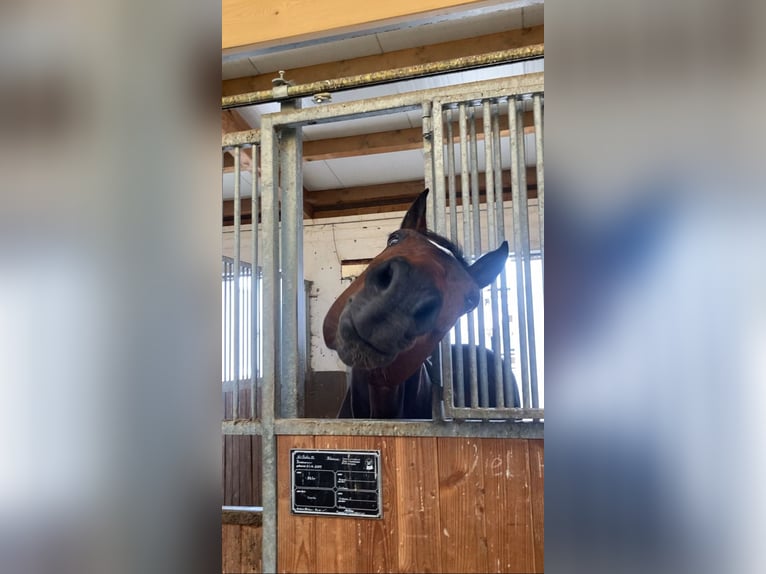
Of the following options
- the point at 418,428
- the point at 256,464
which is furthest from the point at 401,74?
the point at 256,464

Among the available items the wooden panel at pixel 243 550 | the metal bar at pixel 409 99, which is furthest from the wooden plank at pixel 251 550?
the metal bar at pixel 409 99

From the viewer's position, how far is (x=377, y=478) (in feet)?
3.03

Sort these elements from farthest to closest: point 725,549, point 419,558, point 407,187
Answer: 1. point 407,187
2. point 419,558
3. point 725,549

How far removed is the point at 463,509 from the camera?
89 centimetres

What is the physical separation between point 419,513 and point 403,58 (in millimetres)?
1798

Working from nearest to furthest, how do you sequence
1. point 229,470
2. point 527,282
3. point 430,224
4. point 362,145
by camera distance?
1. point 527,282
2. point 430,224
3. point 229,470
4. point 362,145

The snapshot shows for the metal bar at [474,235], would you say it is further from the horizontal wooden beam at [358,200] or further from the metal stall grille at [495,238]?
the horizontal wooden beam at [358,200]

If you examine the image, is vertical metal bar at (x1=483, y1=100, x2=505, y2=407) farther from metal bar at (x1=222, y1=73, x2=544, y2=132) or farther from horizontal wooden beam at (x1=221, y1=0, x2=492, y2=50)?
horizontal wooden beam at (x1=221, y1=0, x2=492, y2=50)

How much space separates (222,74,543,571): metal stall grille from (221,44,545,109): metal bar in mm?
39

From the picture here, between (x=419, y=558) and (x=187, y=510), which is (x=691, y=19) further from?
(x=419, y=558)

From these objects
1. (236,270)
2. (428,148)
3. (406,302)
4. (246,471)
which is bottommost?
(246,471)

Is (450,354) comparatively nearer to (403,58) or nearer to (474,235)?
(474,235)

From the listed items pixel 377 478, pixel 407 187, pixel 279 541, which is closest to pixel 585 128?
pixel 377 478

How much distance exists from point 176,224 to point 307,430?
0.91m
